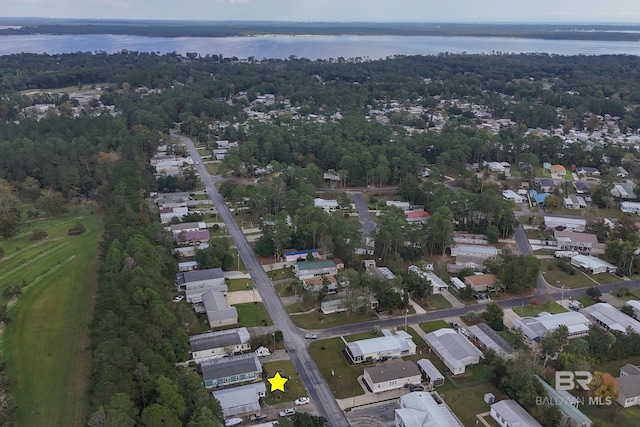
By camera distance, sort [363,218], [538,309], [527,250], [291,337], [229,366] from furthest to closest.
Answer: [363,218], [527,250], [538,309], [291,337], [229,366]

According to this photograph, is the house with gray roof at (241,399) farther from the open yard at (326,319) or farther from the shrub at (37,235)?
the shrub at (37,235)

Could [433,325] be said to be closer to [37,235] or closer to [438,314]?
[438,314]

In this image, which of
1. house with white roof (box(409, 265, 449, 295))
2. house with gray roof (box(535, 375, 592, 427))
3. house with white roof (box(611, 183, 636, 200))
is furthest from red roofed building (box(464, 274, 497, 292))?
house with white roof (box(611, 183, 636, 200))

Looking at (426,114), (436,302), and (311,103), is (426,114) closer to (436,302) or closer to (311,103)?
(311,103)

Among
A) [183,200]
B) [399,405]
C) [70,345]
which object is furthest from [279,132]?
[399,405]

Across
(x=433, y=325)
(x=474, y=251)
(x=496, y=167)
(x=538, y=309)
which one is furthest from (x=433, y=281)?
(x=496, y=167)
